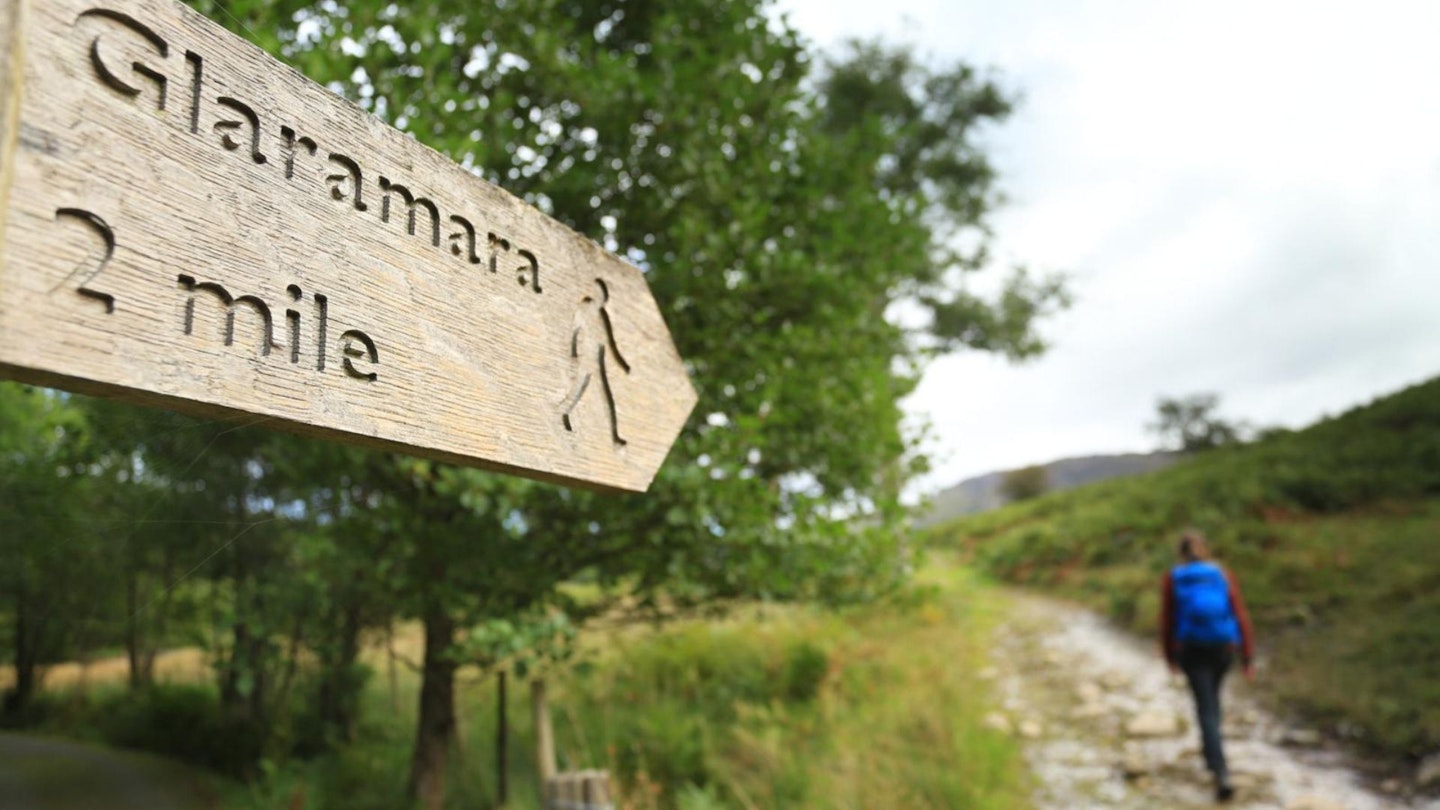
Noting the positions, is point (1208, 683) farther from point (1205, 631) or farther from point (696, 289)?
point (696, 289)

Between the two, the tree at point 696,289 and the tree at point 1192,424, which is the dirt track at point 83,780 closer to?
the tree at point 696,289

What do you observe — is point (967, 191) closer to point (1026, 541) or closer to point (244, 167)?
point (1026, 541)

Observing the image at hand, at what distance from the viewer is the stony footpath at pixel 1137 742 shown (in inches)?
227

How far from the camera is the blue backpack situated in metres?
6.03

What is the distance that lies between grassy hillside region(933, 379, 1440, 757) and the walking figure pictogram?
7.17m

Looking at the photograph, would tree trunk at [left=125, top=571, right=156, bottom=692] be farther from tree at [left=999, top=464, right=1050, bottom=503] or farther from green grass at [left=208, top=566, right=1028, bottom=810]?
tree at [left=999, top=464, right=1050, bottom=503]

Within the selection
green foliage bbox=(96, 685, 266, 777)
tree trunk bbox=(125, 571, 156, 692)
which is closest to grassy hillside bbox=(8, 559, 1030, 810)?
green foliage bbox=(96, 685, 266, 777)

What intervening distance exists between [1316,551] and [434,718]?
32.7 feet

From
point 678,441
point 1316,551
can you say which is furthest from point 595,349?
point 1316,551

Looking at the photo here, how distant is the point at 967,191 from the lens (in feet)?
56.7

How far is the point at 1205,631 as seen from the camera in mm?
6051

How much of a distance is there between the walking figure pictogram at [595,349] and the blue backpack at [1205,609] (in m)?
5.90

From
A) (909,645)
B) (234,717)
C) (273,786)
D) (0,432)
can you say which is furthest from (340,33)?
(909,645)

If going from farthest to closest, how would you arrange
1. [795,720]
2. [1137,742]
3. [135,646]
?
[1137,742]
[135,646]
[795,720]
